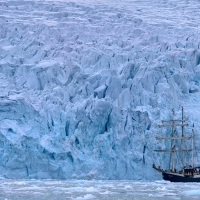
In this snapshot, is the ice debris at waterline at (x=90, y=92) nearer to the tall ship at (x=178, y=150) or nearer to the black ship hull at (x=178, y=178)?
the tall ship at (x=178, y=150)

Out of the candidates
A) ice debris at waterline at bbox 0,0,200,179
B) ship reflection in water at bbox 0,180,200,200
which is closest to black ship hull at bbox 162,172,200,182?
ice debris at waterline at bbox 0,0,200,179

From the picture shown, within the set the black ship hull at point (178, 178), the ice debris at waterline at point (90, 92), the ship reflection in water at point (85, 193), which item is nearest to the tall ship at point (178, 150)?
the black ship hull at point (178, 178)

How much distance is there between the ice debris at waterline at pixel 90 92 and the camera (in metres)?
21.2

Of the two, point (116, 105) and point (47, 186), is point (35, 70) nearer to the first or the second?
point (116, 105)

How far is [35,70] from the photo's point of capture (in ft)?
78.4

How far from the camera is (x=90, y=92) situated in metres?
23.3

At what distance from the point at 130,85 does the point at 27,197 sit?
9.96m

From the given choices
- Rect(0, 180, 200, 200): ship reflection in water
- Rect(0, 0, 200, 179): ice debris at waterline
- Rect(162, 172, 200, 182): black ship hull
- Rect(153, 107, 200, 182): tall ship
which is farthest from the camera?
Rect(162, 172, 200, 182): black ship hull

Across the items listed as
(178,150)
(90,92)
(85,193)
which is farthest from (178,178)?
(85,193)

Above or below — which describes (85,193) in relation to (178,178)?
below

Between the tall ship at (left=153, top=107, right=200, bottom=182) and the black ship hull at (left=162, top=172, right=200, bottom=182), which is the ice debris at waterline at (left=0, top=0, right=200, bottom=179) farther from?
the black ship hull at (left=162, top=172, right=200, bottom=182)

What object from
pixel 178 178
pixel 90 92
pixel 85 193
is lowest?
pixel 85 193

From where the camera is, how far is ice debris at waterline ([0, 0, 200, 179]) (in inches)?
833

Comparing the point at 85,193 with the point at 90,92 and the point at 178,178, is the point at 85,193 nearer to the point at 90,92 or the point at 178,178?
the point at 90,92
